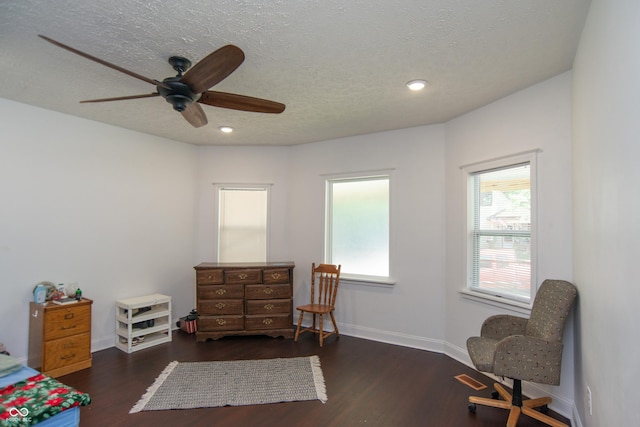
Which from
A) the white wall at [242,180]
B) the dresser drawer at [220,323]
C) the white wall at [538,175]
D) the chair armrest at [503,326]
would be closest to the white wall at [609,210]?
the white wall at [538,175]

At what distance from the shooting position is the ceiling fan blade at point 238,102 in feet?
7.52

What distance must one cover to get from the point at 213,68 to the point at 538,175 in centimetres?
263

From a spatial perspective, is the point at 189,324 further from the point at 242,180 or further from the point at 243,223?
the point at 242,180

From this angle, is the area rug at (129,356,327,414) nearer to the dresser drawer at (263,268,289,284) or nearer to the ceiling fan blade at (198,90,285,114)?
the dresser drawer at (263,268,289,284)

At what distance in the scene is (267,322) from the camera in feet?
13.9

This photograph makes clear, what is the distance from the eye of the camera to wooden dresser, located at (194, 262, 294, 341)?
419 centimetres

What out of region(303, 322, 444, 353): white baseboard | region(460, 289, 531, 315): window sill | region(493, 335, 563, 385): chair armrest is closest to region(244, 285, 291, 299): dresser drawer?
region(303, 322, 444, 353): white baseboard

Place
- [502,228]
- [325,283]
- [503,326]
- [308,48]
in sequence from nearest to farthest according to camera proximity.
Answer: [308,48]
[503,326]
[502,228]
[325,283]

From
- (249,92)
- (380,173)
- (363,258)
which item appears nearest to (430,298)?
(363,258)

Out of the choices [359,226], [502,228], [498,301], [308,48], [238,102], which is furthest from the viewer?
[359,226]

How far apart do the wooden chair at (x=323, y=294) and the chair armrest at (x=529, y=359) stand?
2.09m

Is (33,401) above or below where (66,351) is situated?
above

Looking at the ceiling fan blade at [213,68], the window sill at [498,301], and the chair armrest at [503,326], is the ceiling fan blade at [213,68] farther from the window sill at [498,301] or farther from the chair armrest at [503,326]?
the window sill at [498,301]

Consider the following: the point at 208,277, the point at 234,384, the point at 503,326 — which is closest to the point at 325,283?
the point at 208,277
